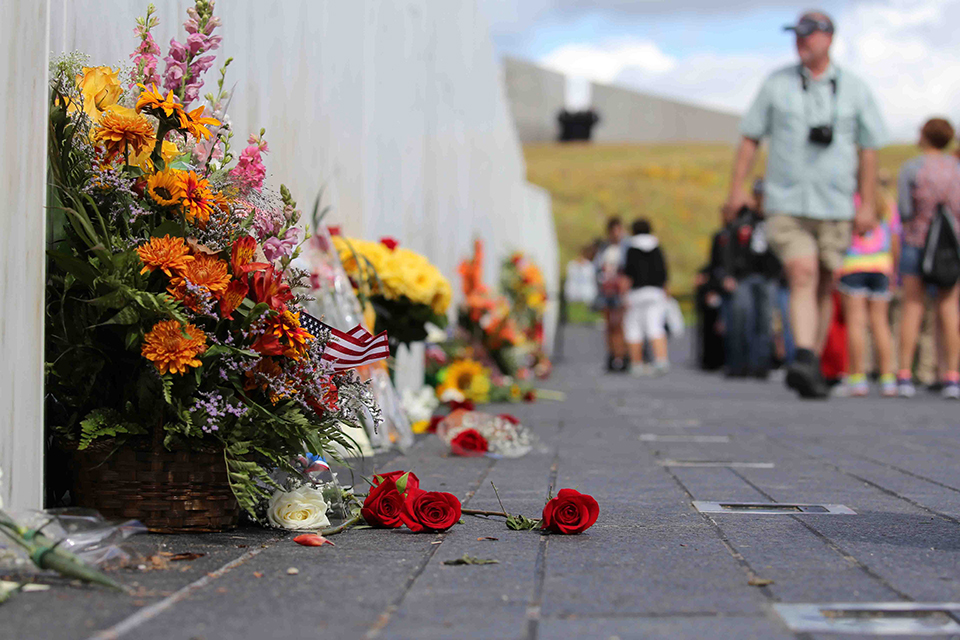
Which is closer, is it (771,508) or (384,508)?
(384,508)

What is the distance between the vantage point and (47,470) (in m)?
3.09

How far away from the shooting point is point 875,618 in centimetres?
221

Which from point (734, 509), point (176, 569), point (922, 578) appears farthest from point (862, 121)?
point (176, 569)

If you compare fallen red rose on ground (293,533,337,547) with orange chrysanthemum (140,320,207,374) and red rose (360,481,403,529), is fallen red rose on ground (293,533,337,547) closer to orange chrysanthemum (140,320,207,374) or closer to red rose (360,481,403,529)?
red rose (360,481,403,529)

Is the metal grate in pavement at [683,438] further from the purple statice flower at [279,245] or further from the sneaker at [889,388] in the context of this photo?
the sneaker at [889,388]

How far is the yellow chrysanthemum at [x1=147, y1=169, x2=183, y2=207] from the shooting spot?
2920 millimetres

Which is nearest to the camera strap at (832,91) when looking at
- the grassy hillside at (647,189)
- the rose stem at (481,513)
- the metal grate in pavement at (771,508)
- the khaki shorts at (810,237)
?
the khaki shorts at (810,237)

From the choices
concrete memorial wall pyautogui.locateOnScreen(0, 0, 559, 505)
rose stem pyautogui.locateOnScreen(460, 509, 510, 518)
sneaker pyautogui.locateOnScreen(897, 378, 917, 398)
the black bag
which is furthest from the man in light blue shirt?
rose stem pyautogui.locateOnScreen(460, 509, 510, 518)

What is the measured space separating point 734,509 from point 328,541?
1.27m

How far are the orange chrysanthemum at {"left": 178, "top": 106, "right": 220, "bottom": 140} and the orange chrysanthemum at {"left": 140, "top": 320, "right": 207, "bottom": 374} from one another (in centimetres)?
48

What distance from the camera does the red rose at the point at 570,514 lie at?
308 cm

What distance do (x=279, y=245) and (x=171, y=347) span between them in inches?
16.1

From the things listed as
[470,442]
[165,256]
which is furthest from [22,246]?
[470,442]

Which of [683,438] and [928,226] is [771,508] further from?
[928,226]
